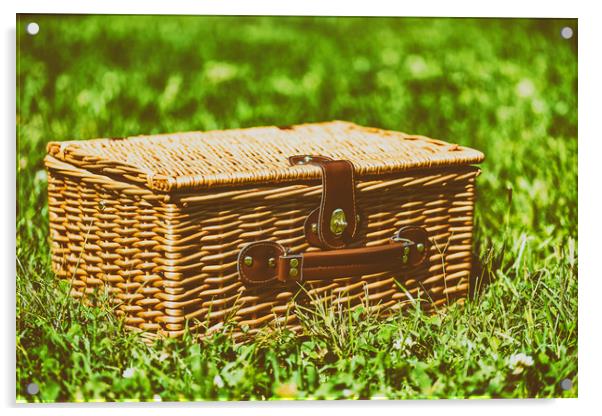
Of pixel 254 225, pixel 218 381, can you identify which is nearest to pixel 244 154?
pixel 254 225

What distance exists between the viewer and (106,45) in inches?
103

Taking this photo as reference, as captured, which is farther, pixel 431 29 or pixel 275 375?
pixel 431 29

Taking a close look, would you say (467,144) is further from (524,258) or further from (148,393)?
(148,393)

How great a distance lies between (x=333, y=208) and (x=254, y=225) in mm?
166

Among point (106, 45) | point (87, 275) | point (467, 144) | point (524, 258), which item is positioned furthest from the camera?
point (467, 144)

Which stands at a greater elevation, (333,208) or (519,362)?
(333,208)

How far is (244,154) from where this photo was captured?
2.14 m

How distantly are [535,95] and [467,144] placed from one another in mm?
223

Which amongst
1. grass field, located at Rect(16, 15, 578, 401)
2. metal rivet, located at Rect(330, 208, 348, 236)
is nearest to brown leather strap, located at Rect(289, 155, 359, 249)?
metal rivet, located at Rect(330, 208, 348, 236)

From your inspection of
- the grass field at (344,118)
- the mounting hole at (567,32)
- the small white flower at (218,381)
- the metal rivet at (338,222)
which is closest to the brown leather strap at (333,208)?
the metal rivet at (338,222)

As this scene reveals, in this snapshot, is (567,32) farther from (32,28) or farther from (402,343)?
(32,28)

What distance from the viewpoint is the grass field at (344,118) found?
206 cm

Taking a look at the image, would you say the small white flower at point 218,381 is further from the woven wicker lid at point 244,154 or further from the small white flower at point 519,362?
the small white flower at point 519,362
